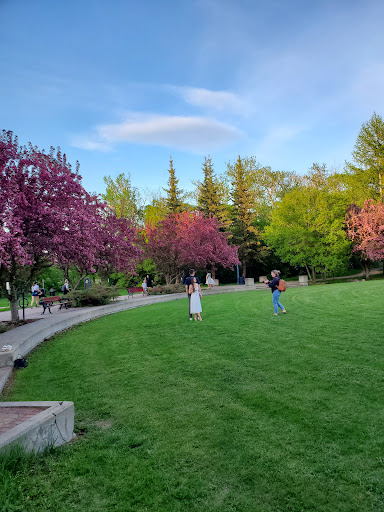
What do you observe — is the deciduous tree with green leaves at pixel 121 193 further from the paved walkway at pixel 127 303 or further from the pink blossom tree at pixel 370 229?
the pink blossom tree at pixel 370 229

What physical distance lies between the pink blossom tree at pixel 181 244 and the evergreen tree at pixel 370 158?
2066 cm

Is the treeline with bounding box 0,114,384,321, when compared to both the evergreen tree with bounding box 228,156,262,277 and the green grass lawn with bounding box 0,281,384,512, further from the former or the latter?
the green grass lawn with bounding box 0,281,384,512

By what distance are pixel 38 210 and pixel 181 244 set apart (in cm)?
1767

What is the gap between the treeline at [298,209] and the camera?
39406 mm

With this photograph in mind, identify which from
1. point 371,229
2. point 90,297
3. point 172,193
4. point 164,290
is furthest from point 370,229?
point 90,297

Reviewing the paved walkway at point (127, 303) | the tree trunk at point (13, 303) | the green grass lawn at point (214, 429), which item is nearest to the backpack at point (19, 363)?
the green grass lawn at point (214, 429)

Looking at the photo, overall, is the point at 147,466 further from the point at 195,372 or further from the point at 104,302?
the point at 104,302

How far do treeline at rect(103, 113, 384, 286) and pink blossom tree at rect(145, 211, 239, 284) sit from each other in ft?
2.72

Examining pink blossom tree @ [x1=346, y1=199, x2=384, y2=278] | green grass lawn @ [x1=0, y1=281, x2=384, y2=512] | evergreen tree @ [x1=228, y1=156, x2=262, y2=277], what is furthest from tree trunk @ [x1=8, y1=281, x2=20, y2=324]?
pink blossom tree @ [x1=346, y1=199, x2=384, y2=278]

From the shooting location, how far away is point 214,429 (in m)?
4.53

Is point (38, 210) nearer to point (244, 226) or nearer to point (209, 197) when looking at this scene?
point (244, 226)

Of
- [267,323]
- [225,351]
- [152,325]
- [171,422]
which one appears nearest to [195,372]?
[225,351]

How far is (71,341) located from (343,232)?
3393cm

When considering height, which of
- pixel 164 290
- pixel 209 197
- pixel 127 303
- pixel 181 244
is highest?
pixel 209 197
